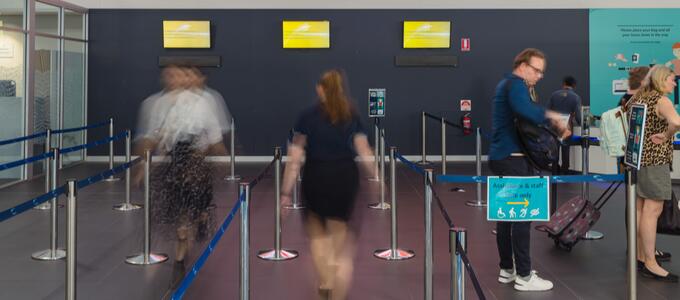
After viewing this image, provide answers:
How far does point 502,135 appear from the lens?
4824 mm

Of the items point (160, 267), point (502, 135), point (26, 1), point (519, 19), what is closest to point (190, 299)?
point (160, 267)

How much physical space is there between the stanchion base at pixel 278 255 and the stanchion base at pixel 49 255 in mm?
1729

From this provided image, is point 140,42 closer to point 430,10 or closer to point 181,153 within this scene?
point 430,10

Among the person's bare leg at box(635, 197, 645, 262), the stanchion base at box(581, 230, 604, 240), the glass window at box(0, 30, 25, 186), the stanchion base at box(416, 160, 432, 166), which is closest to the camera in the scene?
the person's bare leg at box(635, 197, 645, 262)

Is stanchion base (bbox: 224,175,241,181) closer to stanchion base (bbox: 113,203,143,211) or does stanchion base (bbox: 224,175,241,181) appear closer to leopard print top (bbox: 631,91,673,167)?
stanchion base (bbox: 113,203,143,211)

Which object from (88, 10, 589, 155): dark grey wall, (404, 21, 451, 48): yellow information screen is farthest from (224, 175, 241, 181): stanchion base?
(404, 21, 451, 48): yellow information screen

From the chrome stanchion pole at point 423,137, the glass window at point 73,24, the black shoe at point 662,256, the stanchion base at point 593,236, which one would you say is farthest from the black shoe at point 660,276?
the glass window at point 73,24

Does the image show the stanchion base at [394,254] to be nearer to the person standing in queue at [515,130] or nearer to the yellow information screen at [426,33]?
the person standing in queue at [515,130]

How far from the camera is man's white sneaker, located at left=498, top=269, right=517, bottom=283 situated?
509 centimetres

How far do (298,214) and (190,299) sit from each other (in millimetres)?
3425

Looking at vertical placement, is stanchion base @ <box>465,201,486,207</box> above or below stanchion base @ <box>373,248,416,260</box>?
above

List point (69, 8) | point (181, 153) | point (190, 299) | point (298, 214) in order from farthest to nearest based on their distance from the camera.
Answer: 1. point (69, 8)
2. point (298, 214)
3. point (181, 153)
4. point (190, 299)

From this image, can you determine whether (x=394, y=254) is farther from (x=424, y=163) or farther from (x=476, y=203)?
(x=424, y=163)

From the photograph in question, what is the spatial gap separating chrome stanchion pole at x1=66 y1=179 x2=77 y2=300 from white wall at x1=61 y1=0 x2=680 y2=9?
10.7 metres
